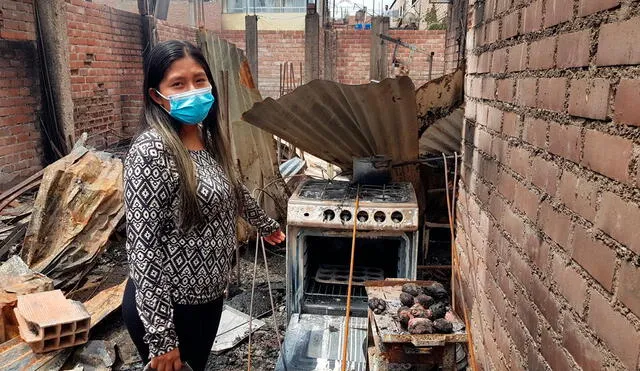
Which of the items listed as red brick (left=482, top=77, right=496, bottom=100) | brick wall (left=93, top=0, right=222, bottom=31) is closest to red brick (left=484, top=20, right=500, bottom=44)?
red brick (left=482, top=77, right=496, bottom=100)

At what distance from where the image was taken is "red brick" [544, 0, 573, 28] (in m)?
1.28

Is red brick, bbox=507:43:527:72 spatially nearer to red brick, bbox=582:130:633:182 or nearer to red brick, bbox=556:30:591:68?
red brick, bbox=556:30:591:68

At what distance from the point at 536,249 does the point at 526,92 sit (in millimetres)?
531

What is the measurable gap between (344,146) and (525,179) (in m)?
2.41

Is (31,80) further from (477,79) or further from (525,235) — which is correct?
(525,235)

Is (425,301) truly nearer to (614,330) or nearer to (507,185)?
(507,185)

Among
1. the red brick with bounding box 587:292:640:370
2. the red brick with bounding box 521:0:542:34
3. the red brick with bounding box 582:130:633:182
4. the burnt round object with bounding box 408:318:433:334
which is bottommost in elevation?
the burnt round object with bounding box 408:318:433:334

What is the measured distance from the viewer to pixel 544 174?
1.42 metres

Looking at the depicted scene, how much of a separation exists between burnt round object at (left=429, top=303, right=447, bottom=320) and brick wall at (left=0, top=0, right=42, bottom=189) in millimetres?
5282

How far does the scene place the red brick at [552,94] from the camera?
1304 mm

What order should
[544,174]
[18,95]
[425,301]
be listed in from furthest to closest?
1. [18,95]
2. [425,301]
3. [544,174]

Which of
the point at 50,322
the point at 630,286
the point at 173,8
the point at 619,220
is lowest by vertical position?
the point at 50,322

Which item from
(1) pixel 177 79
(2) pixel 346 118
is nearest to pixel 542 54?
(1) pixel 177 79

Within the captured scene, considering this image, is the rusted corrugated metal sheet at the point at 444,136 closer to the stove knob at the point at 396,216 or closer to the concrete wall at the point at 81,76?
the stove knob at the point at 396,216
